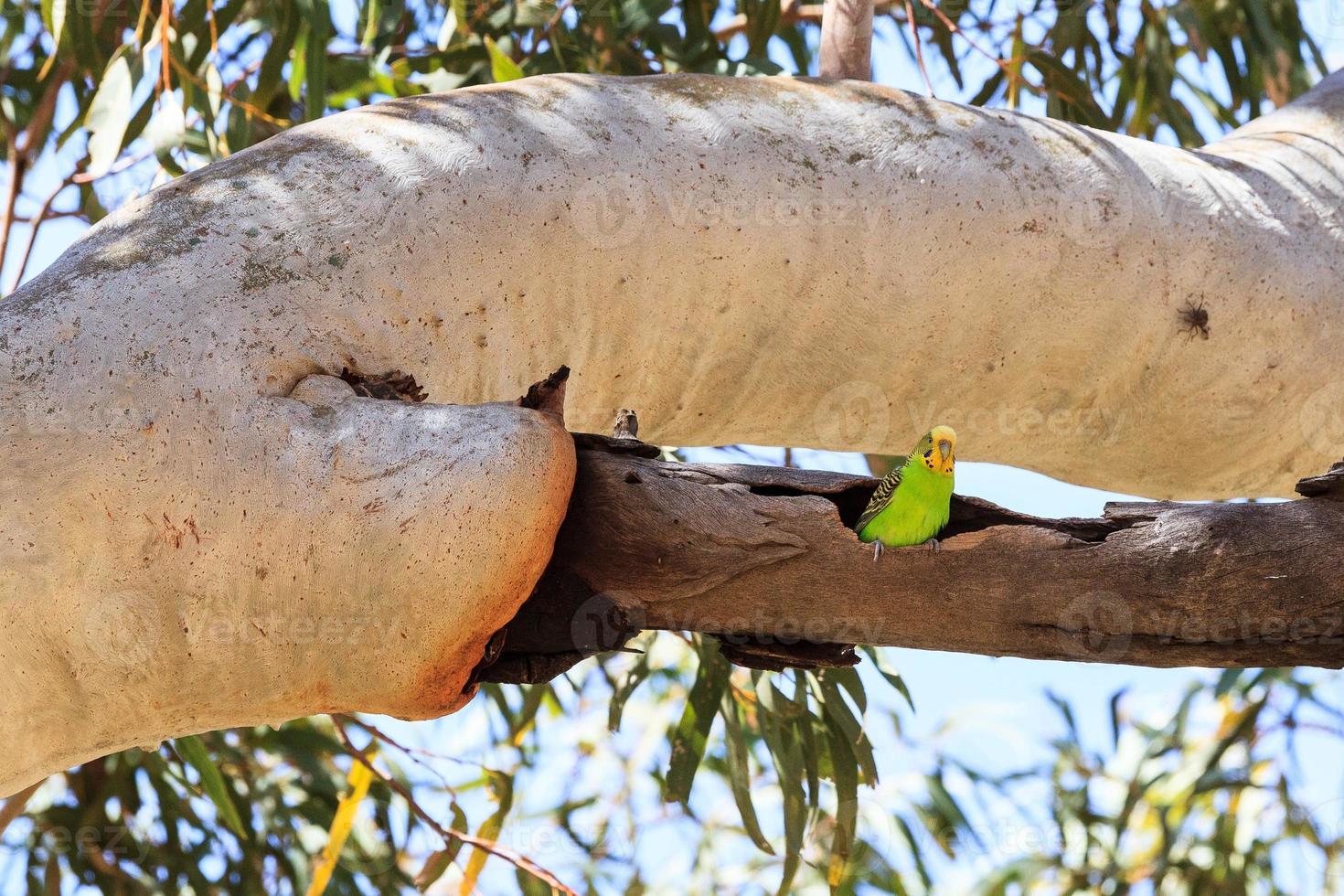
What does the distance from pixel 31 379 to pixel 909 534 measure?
34.3 inches

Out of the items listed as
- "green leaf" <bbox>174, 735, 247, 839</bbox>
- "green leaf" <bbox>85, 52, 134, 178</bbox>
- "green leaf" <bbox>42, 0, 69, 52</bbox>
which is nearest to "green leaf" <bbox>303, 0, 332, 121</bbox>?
"green leaf" <bbox>85, 52, 134, 178</bbox>

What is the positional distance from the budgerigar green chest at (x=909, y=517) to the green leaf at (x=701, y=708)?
1.29 metres

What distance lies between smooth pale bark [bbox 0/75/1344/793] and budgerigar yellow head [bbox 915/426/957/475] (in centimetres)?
5

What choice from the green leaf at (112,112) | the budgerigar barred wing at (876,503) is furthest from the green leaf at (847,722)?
the green leaf at (112,112)

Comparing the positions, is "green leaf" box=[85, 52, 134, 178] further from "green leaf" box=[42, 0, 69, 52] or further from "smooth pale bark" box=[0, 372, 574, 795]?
"smooth pale bark" box=[0, 372, 574, 795]

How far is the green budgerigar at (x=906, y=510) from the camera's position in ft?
4.66

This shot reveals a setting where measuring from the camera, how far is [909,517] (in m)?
1.52

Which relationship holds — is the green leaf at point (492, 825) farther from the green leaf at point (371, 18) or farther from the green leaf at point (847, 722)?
the green leaf at point (371, 18)

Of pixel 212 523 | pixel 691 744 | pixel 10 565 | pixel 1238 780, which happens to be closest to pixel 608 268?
pixel 212 523

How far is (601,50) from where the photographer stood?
3.03 m

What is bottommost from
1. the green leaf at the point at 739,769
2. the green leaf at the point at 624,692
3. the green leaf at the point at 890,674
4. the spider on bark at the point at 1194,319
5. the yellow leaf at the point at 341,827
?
the yellow leaf at the point at 341,827

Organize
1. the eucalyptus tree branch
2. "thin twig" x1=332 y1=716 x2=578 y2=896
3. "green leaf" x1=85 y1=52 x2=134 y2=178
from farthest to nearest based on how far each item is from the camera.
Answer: "green leaf" x1=85 y1=52 x2=134 y2=178 < "thin twig" x1=332 y1=716 x2=578 y2=896 < the eucalyptus tree branch

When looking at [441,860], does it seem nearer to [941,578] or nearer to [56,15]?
[941,578]

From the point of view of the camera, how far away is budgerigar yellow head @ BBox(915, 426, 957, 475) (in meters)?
1.70
